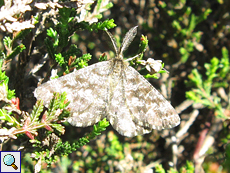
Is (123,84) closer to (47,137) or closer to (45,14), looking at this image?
(47,137)

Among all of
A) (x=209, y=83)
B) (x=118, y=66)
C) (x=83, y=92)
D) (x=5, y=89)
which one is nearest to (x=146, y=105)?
(x=118, y=66)

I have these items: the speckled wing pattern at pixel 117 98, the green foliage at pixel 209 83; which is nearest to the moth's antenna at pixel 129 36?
the speckled wing pattern at pixel 117 98

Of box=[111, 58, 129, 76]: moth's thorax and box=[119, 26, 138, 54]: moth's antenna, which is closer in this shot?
box=[119, 26, 138, 54]: moth's antenna

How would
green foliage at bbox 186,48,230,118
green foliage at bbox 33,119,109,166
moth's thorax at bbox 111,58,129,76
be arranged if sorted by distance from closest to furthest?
1. green foliage at bbox 33,119,109,166
2. moth's thorax at bbox 111,58,129,76
3. green foliage at bbox 186,48,230,118

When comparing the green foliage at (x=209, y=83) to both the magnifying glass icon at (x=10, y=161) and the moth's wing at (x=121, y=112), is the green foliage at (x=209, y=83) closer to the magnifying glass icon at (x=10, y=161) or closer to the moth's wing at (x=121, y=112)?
the moth's wing at (x=121, y=112)

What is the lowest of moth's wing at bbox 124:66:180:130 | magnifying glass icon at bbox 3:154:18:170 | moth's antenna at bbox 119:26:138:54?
magnifying glass icon at bbox 3:154:18:170

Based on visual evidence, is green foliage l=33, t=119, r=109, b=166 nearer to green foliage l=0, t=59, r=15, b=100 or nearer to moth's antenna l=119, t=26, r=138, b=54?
green foliage l=0, t=59, r=15, b=100

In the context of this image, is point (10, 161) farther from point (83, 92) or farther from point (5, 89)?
point (83, 92)

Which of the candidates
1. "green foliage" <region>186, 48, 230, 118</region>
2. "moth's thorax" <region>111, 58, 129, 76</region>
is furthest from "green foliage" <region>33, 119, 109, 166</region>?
"green foliage" <region>186, 48, 230, 118</region>
